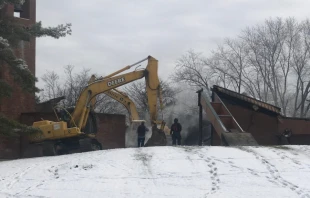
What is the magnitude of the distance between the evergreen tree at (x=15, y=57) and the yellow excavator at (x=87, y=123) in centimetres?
340

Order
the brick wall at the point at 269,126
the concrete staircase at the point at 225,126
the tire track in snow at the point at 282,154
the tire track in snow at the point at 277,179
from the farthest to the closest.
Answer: the brick wall at the point at 269,126 → the concrete staircase at the point at 225,126 → the tire track in snow at the point at 282,154 → the tire track in snow at the point at 277,179

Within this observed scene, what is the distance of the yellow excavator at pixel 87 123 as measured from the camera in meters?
20.6

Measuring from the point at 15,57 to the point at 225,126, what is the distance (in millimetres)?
9215

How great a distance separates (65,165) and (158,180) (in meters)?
3.04

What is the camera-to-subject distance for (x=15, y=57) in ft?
54.2

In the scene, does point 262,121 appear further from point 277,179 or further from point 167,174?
point 167,174

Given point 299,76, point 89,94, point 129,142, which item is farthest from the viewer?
point 299,76

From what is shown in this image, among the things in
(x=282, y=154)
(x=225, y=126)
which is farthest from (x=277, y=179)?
(x=225, y=126)

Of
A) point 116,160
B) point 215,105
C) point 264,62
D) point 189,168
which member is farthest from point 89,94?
point 264,62

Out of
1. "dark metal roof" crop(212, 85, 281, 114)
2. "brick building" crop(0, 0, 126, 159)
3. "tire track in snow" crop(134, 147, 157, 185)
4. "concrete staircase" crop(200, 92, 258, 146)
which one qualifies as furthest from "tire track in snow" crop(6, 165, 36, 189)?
"dark metal roof" crop(212, 85, 281, 114)

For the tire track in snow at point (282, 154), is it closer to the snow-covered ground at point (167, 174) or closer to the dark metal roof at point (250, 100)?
the snow-covered ground at point (167, 174)

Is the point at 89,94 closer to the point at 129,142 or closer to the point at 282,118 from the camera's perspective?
the point at 282,118

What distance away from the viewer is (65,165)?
1259cm

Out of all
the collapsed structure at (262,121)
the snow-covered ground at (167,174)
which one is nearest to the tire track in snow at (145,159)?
the snow-covered ground at (167,174)
